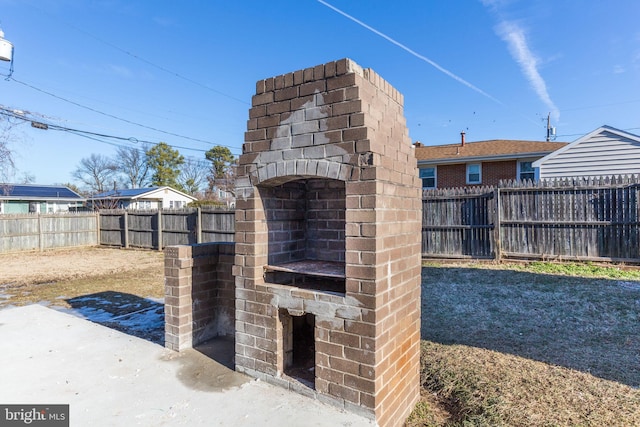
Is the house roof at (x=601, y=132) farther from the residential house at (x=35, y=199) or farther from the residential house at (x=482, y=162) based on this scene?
the residential house at (x=35, y=199)

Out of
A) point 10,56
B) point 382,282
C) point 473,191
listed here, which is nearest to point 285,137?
point 382,282

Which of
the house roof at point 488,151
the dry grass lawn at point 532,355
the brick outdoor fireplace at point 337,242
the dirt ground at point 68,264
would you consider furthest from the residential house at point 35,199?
the dry grass lawn at point 532,355

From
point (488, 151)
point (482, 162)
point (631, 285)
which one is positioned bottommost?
point (631, 285)

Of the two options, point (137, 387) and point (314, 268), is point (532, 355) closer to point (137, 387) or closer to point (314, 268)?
point (314, 268)

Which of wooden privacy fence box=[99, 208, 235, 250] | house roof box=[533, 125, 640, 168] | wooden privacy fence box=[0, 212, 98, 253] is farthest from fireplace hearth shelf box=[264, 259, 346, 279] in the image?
wooden privacy fence box=[0, 212, 98, 253]

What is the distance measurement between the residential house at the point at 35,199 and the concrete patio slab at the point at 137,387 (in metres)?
25.9

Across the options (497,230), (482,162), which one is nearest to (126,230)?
(497,230)

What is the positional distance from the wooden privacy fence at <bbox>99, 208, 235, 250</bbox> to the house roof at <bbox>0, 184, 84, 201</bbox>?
11856 millimetres

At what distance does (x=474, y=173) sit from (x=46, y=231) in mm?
18704

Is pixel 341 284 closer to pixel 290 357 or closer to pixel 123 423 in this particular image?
pixel 290 357

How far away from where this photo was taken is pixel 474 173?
14.8 meters

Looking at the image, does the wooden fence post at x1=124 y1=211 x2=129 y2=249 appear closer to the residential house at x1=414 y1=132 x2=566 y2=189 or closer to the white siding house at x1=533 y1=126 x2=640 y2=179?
the residential house at x1=414 y1=132 x2=566 y2=189

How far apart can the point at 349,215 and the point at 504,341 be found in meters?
2.82

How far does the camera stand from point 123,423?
217cm
